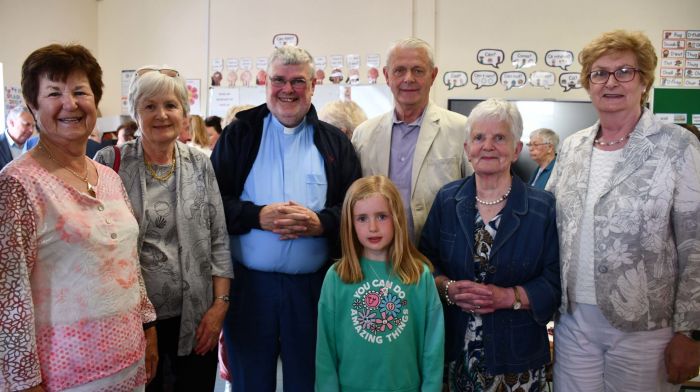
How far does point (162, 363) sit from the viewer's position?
2.11 metres

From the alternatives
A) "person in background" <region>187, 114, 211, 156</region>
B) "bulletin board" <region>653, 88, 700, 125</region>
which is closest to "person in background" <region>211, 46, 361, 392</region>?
"person in background" <region>187, 114, 211, 156</region>

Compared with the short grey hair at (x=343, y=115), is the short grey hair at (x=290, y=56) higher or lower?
higher

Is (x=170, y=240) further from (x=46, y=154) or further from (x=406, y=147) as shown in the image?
(x=406, y=147)

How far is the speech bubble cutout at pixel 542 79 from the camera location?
6.39 metres

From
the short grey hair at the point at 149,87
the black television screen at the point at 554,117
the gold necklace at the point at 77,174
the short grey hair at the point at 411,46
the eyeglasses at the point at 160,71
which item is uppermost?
the black television screen at the point at 554,117

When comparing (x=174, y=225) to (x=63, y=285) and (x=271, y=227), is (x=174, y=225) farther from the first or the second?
(x=63, y=285)

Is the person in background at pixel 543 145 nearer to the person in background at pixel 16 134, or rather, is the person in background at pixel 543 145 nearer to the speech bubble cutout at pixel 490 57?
the speech bubble cutout at pixel 490 57

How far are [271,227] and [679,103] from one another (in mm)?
6091

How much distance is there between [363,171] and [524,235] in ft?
2.92

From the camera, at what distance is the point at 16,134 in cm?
508

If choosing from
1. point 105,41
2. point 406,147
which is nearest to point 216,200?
point 406,147

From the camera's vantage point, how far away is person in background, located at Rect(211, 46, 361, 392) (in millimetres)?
2283

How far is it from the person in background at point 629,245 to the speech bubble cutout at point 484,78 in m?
4.62

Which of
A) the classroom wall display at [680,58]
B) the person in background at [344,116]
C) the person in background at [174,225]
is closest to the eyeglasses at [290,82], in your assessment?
the person in background at [174,225]
